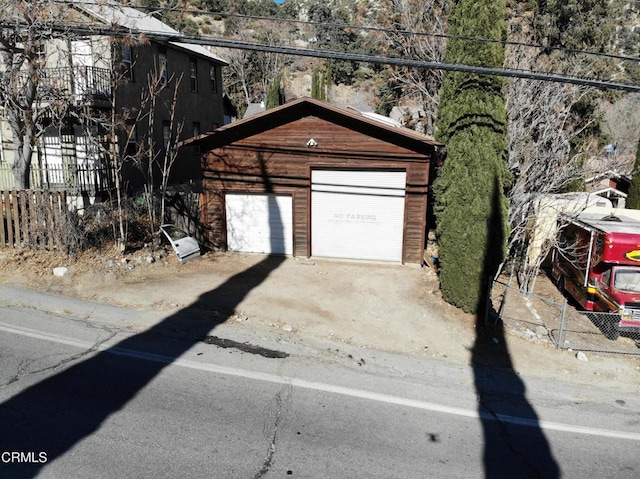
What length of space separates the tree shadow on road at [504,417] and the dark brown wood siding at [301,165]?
Answer: 15.6 ft

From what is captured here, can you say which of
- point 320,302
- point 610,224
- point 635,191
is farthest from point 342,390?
point 635,191

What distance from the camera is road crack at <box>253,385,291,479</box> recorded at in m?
4.86

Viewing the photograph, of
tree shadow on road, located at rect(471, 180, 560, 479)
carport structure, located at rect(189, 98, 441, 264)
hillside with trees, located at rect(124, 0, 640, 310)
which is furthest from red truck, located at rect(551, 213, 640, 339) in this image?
carport structure, located at rect(189, 98, 441, 264)

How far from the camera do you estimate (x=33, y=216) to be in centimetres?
1139

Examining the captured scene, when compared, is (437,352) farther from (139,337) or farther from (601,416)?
(139,337)

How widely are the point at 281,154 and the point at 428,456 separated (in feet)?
34.8

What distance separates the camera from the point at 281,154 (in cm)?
1435

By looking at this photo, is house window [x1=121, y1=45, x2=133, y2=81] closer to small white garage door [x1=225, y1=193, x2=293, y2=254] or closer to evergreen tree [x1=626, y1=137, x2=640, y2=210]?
Result: small white garage door [x1=225, y1=193, x2=293, y2=254]

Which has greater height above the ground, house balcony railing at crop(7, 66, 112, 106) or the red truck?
house balcony railing at crop(7, 66, 112, 106)

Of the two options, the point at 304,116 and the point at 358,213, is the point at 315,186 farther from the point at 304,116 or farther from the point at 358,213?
the point at 304,116

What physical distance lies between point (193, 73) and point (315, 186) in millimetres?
14672

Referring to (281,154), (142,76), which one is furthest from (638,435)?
(142,76)

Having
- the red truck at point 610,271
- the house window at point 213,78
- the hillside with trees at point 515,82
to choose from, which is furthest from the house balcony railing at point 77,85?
the red truck at point 610,271

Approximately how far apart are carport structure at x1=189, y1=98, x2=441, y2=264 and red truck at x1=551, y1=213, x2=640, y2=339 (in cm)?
435
